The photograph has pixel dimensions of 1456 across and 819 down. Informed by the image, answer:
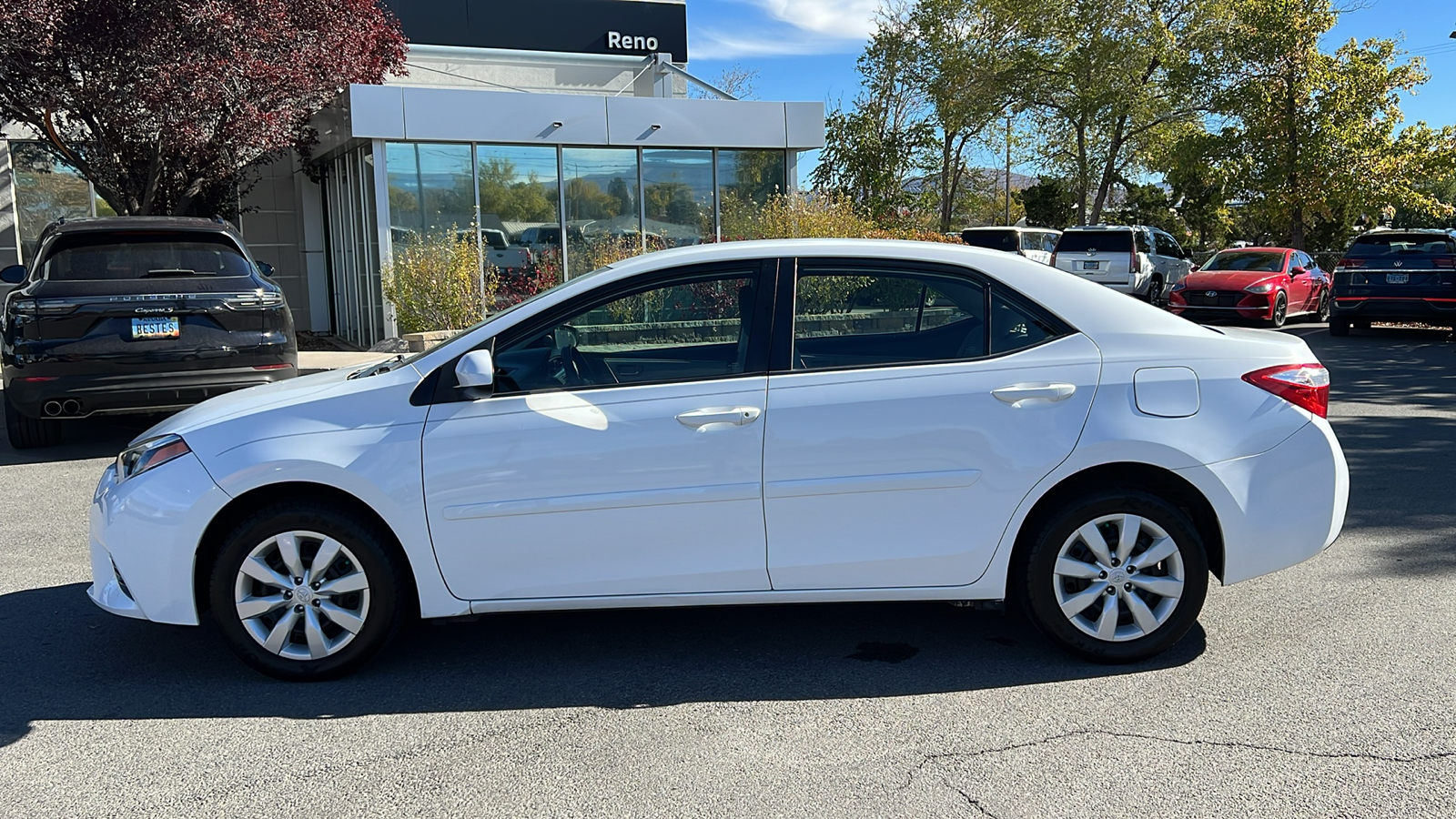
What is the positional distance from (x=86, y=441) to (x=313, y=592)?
6862mm

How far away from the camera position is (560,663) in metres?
4.49

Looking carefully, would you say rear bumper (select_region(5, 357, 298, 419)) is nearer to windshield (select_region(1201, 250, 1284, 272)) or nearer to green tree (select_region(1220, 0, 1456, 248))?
windshield (select_region(1201, 250, 1284, 272))

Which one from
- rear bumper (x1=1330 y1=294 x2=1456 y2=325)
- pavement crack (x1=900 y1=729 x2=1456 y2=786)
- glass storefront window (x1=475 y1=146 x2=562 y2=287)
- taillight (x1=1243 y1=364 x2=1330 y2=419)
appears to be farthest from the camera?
glass storefront window (x1=475 y1=146 x2=562 y2=287)

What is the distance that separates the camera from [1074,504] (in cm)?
425

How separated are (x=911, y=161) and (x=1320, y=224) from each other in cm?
1412

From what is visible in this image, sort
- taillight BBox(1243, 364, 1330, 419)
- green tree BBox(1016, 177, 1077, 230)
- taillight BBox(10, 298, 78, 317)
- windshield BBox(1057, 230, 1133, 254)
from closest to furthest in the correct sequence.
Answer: taillight BBox(1243, 364, 1330, 419) → taillight BBox(10, 298, 78, 317) → windshield BBox(1057, 230, 1133, 254) → green tree BBox(1016, 177, 1077, 230)

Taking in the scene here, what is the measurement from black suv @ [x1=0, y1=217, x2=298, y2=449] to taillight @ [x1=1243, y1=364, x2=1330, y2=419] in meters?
7.28

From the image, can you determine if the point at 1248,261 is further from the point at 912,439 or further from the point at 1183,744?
the point at 1183,744

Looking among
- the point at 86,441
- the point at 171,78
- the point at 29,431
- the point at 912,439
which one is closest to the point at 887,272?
the point at 912,439

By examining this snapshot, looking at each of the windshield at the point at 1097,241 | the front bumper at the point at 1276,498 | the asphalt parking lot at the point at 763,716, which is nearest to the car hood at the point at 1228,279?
the windshield at the point at 1097,241

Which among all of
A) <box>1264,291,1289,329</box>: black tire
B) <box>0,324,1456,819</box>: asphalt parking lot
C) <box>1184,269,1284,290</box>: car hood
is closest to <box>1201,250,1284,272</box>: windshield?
<box>1184,269,1284,290</box>: car hood

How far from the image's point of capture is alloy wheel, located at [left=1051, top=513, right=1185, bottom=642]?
4.26 m

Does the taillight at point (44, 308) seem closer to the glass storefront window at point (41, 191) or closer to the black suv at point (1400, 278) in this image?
the glass storefront window at point (41, 191)

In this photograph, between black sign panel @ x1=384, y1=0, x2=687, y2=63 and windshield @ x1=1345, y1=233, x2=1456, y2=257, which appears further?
black sign panel @ x1=384, y1=0, x2=687, y2=63
